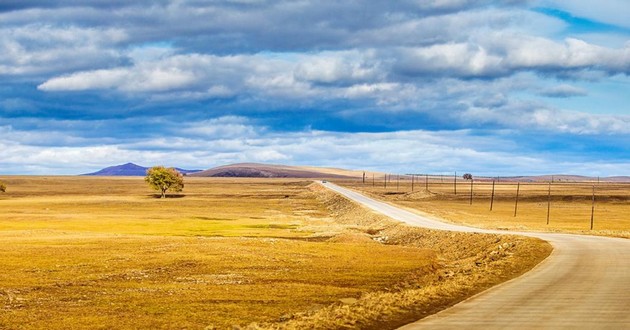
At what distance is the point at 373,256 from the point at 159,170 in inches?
5786

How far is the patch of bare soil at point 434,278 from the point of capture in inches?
1027

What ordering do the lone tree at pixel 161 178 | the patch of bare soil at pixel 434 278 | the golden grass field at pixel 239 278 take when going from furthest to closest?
the lone tree at pixel 161 178
the golden grass field at pixel 239 278
the patch of bare soil at pixel 434 278

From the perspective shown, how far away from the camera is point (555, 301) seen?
90.8ft

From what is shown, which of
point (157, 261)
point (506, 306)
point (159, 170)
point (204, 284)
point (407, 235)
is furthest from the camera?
point (159, 170)

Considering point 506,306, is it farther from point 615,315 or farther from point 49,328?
point 49,328

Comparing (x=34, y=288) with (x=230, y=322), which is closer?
(x=230, y=322)

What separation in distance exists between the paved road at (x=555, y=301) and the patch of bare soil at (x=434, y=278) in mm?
1244

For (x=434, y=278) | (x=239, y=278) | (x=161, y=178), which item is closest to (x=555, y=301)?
(x=434, y=278)

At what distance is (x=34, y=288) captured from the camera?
34031mm

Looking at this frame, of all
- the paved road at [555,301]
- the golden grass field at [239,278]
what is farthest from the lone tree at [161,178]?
the paved road at [555,301]

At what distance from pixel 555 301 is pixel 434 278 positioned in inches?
497

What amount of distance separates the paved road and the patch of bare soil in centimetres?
124

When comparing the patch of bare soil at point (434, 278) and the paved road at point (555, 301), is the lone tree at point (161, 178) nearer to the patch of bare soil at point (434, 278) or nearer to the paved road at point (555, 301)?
the patch of bare soil at point (434, 278)

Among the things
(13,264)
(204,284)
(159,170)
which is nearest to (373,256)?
(204,284)
